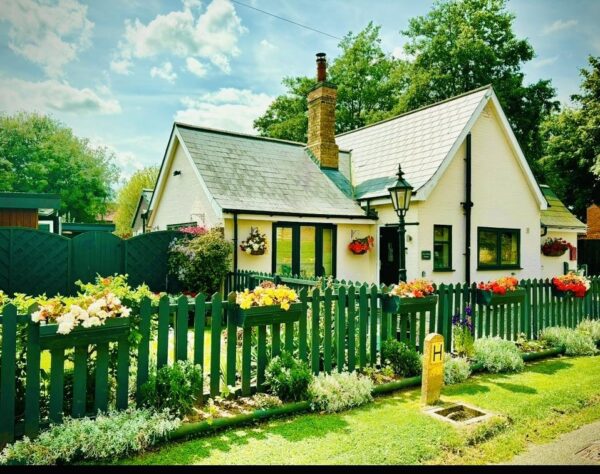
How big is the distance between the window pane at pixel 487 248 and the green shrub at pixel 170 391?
12235 mm

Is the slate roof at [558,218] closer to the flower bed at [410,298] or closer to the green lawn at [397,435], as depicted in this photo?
the flower bed at [410,298]

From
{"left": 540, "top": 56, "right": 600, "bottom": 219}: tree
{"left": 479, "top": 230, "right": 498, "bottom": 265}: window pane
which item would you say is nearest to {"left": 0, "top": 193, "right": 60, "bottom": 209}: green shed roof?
{"left": 479, "top": 230, "right": 498, "bottom": 265}: window pane

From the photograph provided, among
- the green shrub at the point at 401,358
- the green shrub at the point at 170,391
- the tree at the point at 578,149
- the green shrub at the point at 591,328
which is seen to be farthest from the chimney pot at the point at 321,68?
the tree at the point at 578,149

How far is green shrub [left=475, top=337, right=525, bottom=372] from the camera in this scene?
6719 millimetres

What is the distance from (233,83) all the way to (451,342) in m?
6.39

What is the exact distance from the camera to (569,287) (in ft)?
27.9

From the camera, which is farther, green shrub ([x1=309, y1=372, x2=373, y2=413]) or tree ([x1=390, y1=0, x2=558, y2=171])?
tree ([x1=390, y1=0, x2=558, y2=171])

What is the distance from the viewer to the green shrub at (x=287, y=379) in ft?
16.7

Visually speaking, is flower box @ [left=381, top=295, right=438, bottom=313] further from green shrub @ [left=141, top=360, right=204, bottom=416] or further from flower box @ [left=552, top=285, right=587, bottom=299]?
flower box @ [left=552, top=285, right=587, bottom=299]

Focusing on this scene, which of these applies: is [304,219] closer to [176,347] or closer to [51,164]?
[176,347]

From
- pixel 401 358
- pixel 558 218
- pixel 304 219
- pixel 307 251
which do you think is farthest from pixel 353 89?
pixel 401 358

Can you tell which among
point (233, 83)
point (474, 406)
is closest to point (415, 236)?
point (233, 83)

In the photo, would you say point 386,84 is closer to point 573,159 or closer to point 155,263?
point 573,159

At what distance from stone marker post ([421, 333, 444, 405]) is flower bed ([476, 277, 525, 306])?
2433 millimetres
